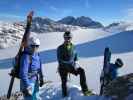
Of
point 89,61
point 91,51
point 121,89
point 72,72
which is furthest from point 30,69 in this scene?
point 91,51

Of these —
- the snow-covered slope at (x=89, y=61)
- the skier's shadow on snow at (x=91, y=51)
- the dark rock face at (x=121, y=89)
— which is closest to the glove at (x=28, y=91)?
the dark rock face at (x=121, y=89)

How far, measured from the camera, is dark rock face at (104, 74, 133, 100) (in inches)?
322

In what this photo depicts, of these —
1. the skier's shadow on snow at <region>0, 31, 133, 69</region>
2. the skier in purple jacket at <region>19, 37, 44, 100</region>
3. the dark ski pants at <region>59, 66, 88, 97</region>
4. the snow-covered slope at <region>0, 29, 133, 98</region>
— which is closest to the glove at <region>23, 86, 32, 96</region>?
the skier in purple jacket at <region>19, 37, 44, 100</region>

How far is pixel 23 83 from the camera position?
7746 millimetres

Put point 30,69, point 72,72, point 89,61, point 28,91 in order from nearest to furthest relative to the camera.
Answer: point 28,91 → point 30,69 → point 72,72 → point 89,61

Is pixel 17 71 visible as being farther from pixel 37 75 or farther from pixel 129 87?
pixel 129 87

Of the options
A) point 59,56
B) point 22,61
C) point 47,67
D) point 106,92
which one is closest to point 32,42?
point 22,61

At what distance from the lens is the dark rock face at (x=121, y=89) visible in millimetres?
8180

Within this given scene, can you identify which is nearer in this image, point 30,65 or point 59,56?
point 30,65

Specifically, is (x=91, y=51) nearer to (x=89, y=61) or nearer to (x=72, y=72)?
(x=89, y=61)

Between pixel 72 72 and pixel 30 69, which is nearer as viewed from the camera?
pixel 30 69

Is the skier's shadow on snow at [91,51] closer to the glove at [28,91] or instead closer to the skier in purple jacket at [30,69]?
the skier in purple jacket at [30,69]

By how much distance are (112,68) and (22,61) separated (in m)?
3.80

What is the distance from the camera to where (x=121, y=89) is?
850 centimetres
